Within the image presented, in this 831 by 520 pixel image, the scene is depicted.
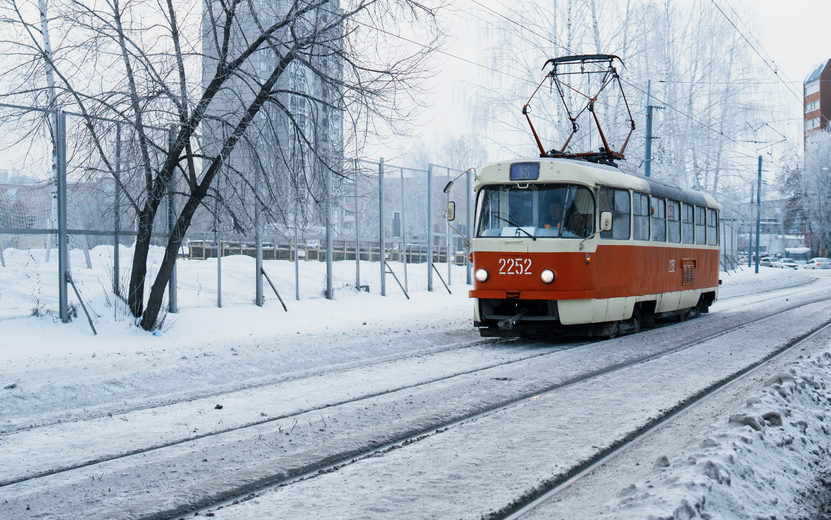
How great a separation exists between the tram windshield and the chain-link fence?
346cm

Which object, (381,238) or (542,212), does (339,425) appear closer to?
(542,212)

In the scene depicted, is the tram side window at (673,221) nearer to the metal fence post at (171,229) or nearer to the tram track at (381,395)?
the tram track at (381,395)

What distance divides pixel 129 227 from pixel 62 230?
1.47 m

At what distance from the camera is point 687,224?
18.1 m

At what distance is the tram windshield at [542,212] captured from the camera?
13.3 m

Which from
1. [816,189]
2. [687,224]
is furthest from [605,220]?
[816,189]

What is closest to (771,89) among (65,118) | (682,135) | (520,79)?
(682,135)

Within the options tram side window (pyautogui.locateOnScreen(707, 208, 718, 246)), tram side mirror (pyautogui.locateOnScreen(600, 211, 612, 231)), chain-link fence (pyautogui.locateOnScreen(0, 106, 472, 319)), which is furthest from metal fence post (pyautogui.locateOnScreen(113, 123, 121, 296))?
tram side window (pyautogui.locateOnScreen(707, 208, 718, 246))

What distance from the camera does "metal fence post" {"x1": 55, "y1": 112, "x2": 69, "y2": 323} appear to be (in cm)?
1302

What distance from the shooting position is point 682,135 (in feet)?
135

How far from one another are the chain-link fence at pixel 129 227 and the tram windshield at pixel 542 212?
346 cm

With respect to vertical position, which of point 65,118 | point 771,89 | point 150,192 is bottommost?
point 150,192

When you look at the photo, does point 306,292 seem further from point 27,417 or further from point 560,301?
point 27,417

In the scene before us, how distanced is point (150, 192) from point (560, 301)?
272 inches
